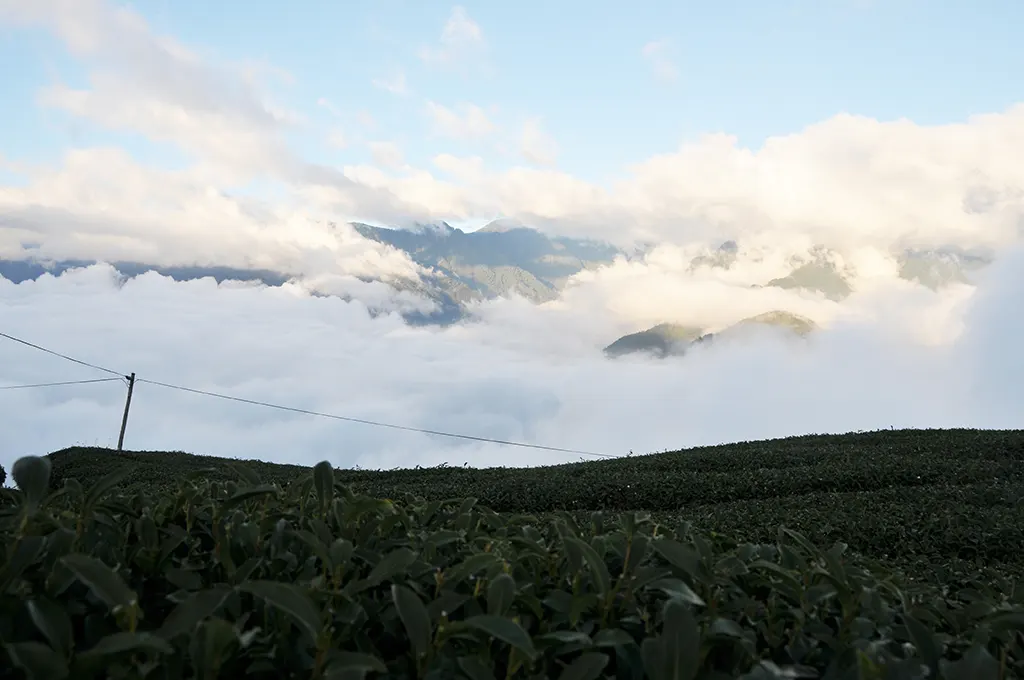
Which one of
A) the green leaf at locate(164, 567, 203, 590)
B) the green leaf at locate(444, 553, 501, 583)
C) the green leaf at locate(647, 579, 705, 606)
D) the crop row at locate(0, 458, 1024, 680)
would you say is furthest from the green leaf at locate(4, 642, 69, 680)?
the green leaf at locate(647, 579, 705, 606)

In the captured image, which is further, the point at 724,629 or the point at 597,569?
the point at 597,569

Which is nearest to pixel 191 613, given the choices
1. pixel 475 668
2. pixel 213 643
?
pixel 213 643

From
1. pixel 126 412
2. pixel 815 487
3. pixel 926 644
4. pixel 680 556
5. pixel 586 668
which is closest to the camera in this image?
pixel 586 668

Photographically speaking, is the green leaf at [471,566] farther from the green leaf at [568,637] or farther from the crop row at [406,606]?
the green leaf at [568,637]

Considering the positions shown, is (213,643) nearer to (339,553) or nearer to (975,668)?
(339,553)

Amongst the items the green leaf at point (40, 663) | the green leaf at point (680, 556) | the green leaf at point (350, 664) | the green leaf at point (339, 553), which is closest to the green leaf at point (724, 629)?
the green leaf at point (680, 556)

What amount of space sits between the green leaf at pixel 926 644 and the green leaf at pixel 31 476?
1.14 meters

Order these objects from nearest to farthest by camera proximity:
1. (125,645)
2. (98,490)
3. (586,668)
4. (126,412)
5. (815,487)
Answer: (125,645) → (586,668) → (98,490) → (815,487) → (126,412)

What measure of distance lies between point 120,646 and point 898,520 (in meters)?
7.14

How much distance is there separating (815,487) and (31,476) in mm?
8816

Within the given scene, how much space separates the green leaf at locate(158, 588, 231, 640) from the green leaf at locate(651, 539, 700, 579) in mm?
571

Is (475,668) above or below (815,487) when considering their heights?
below

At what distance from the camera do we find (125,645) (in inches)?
31.8

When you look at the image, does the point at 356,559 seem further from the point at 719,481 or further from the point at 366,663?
the point at 719,481
